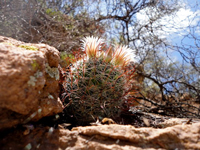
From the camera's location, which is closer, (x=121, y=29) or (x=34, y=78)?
(x=34, y=78)

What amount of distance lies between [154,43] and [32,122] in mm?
4131

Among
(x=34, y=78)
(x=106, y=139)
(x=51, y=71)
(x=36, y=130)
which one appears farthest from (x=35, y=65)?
(x=106, y=139)

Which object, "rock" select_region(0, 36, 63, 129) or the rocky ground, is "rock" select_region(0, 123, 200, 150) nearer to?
the rocky ground

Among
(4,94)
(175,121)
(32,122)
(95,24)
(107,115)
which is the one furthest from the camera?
(95,24)

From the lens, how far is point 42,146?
104cm

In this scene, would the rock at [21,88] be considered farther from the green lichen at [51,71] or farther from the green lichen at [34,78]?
the green lichen at [51,71]

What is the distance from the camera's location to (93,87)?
5.62 ft

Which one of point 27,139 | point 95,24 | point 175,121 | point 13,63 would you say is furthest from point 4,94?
point 95,24

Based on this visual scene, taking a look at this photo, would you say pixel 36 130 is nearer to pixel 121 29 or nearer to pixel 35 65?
pixel 35 65

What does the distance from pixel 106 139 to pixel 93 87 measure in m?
0.70

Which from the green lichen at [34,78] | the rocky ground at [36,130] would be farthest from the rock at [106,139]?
the green lichen at [34,78]

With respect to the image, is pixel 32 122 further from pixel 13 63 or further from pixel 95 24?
pixel 95 24

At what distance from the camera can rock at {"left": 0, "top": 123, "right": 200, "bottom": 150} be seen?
1.03 metres

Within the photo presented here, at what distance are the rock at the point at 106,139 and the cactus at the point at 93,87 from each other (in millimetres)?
528
